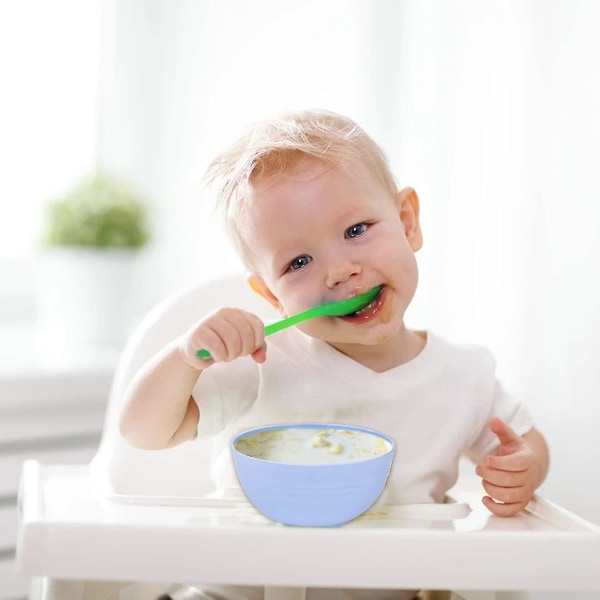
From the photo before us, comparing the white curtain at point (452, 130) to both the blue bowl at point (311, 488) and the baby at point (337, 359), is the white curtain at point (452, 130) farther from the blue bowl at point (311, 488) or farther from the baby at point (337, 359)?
the blue bowl at point (311, 488)

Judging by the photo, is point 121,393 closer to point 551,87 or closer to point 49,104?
point 551,87

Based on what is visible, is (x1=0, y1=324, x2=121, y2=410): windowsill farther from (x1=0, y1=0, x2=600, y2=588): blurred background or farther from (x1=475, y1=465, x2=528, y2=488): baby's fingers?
(x1=475, y1=465, x2=528, y2=488): baby's fingers

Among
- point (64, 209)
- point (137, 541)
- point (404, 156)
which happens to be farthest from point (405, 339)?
point (64, 209)

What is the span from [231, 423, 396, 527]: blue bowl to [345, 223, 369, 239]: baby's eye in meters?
0.26

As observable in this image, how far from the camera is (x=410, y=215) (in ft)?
3.33

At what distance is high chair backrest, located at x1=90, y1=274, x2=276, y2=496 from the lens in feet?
3.52

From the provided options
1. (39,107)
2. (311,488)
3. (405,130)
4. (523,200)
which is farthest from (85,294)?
(311,488)

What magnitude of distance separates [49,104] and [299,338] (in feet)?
4.13

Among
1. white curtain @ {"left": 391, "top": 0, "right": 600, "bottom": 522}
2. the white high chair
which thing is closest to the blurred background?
white curtain @ {"left": 391, "top": 0, "right": 600, "bottom": 522}

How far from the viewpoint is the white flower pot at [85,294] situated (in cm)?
169

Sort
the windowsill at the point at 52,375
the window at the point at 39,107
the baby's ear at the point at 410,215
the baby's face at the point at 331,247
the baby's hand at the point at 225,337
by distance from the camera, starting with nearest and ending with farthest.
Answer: the baby's hand at the point at 225,337, the baby's face at the point at 331,247, the baby's ear at the point at 410,215, the windowsill at the point at 52,375, the window at the point at 39,107

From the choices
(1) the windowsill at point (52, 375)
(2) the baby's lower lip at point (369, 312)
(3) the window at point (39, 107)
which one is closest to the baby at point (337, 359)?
(2) the baby's lower lip at point (369, 312)

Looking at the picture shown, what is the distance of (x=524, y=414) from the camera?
0.99 metres

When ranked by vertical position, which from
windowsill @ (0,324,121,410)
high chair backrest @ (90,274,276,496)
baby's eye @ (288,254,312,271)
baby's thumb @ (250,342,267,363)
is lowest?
windowsill @ (0,324,121,410)
